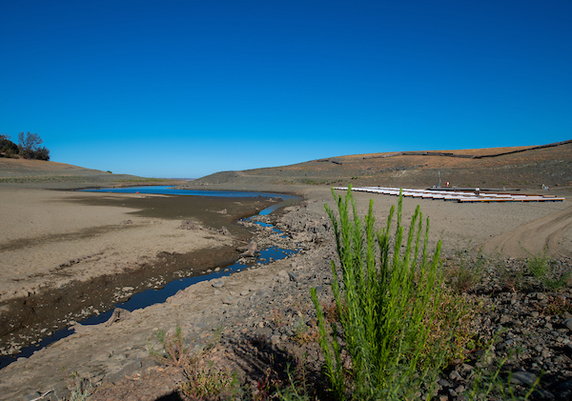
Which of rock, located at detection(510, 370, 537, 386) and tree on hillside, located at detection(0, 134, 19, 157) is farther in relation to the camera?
tree on hillside, located at detection(0, 134, 19, 157)

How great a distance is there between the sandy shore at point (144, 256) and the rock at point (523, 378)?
369 centimetres

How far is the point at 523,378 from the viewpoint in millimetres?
2578

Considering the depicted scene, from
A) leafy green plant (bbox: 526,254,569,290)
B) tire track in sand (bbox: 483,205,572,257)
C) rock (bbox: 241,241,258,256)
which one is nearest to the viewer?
leafy green plant (bbox: 526,254,569,290)

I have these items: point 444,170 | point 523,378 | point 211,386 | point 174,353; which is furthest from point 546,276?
point 444,170

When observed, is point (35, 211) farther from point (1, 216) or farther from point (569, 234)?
point (569, 234)

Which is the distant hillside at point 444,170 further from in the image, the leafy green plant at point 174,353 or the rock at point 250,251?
the leafy green plant at point 174,353

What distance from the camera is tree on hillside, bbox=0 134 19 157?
214 ft

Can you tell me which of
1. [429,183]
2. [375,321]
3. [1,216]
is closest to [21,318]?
[375,321]

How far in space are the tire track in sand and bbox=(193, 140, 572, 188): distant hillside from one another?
764 inches

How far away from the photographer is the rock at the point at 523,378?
99.2 inches

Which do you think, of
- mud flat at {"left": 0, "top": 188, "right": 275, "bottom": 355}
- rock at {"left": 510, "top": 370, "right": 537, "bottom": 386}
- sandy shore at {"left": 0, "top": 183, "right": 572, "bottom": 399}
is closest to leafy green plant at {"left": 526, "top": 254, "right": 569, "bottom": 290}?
sandy shore at {"left": 0, "top": 183, "right": 572, "bottom": 399}

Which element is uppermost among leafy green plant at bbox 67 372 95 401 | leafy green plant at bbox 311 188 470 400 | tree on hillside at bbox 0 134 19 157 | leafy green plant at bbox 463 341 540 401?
tree on hillside at bbox 0 134 19 157

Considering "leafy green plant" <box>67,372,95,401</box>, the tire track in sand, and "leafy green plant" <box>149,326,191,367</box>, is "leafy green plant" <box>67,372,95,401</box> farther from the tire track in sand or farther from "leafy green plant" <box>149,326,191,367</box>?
the tire track in sand

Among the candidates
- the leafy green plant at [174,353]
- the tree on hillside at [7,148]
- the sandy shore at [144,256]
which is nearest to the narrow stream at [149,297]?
the sandy shore at [144,256]
